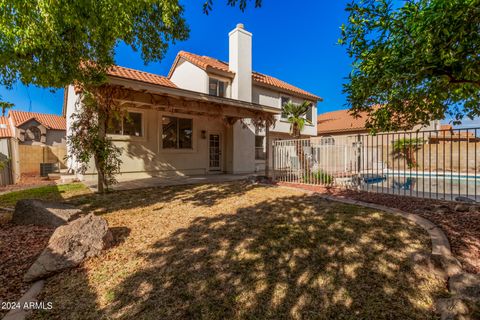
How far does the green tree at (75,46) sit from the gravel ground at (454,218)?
457cm

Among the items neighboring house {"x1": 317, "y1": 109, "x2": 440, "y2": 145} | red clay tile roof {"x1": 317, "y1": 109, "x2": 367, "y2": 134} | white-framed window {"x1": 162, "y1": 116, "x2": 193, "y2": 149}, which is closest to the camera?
white-framed window {"x1": 162, "y1": 116, "x2": 193, "y2": 149}

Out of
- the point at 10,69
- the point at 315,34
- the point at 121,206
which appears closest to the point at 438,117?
the point at 121,206

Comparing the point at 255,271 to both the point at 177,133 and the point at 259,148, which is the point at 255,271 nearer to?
the point at 177,133

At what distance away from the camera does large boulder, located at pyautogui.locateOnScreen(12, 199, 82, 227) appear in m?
4.17

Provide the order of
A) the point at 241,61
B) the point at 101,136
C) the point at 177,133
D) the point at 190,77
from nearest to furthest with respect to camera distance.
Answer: the point at 101,136
the point at 177,133
the point at 241,61
the point at 190,77

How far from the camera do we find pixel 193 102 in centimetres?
866

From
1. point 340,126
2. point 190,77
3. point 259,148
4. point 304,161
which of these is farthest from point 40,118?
point 340,126

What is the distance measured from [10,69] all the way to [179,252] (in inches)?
193

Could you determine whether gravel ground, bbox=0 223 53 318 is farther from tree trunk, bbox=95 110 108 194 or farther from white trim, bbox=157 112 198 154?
white trim, bbox=157 112 198 154

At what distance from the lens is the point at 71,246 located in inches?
122

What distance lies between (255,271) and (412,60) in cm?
350

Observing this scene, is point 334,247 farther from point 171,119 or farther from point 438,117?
point 171,119

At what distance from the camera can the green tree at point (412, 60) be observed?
2699 mm

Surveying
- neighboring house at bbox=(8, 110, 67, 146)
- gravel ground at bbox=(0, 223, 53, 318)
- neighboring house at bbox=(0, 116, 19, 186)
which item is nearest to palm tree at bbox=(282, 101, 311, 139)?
gravel ground at bbox=(0, 223, 53, 318)
